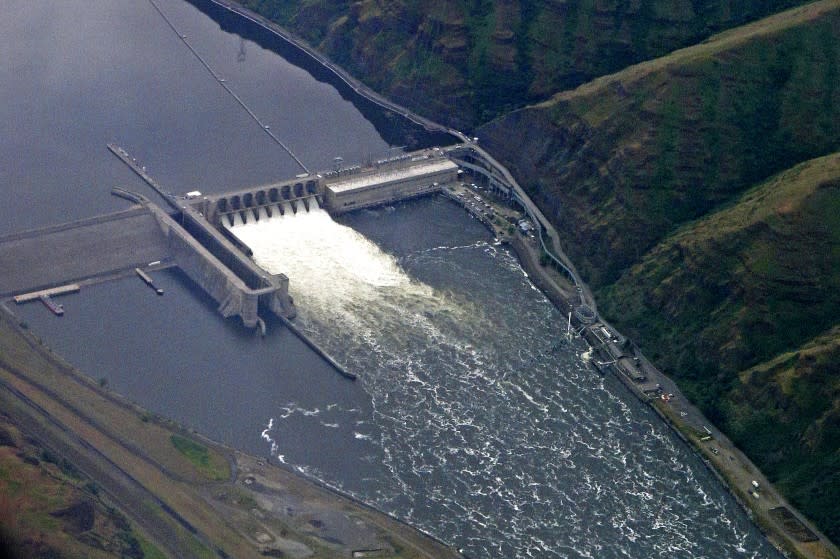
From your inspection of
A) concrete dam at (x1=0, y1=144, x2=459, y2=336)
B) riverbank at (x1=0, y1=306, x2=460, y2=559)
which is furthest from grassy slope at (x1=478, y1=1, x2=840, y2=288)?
riverbank at (x1=0, y1=306, x2=460, y2=559)

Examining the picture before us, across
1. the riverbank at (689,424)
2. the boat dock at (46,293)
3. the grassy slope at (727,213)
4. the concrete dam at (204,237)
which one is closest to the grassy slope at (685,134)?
the grassy slope at (727,213)

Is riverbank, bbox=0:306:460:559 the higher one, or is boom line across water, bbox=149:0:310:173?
boom line across water, bbox=149:0:310:173

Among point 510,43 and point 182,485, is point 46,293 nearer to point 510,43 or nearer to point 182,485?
point 182,485

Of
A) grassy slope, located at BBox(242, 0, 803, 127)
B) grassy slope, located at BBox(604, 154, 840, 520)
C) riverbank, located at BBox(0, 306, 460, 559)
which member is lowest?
riverbank, located at BBox(0, 306, 460, 559)

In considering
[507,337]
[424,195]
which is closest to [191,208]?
[424,195]

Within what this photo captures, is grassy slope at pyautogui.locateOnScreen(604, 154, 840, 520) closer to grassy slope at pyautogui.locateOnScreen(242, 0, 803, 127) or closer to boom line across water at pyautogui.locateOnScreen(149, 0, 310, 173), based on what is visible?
grassy slope at pyautogui.locateOnScreen(242, 0, 803, 127)
